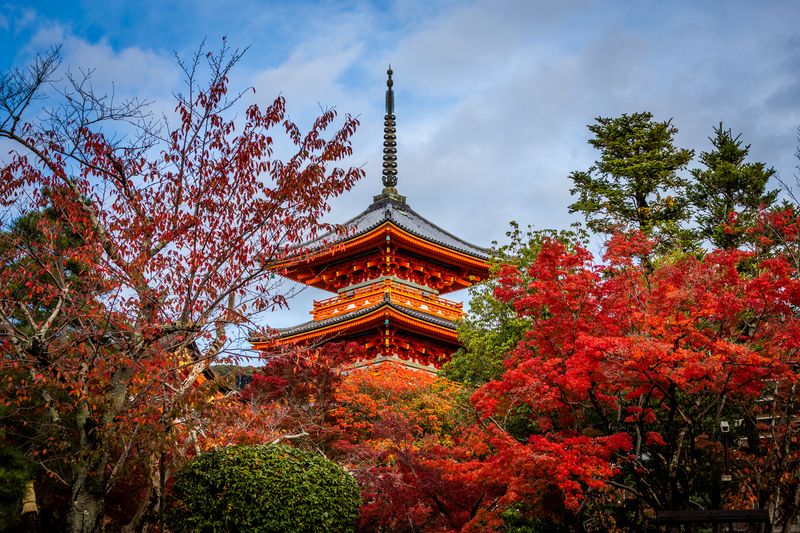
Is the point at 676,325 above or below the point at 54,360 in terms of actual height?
above

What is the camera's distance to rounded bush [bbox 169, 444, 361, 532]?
37.4ft

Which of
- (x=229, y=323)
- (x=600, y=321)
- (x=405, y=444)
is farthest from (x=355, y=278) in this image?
(x=229, y=323)

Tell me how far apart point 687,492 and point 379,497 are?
5.50 metres

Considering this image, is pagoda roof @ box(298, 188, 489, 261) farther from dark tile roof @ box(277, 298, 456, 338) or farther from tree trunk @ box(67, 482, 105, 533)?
tree trunk @ box(67, 482, 105, 533)

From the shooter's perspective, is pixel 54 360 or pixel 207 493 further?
pixel 207 493

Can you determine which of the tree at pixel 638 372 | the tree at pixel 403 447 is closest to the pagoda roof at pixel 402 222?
the tree at pixel 403 447

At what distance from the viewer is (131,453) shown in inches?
528

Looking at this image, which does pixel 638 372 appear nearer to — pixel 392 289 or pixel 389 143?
pixel 392 289

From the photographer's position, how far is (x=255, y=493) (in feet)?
37.7

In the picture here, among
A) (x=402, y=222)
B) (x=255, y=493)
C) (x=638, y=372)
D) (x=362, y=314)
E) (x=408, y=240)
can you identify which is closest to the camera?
(x=638, y=372)

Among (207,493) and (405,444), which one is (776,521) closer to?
(405,444)

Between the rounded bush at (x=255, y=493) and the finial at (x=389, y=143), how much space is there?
75.8ft

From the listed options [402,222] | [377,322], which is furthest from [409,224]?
[377,322]

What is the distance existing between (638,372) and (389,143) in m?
24.9
